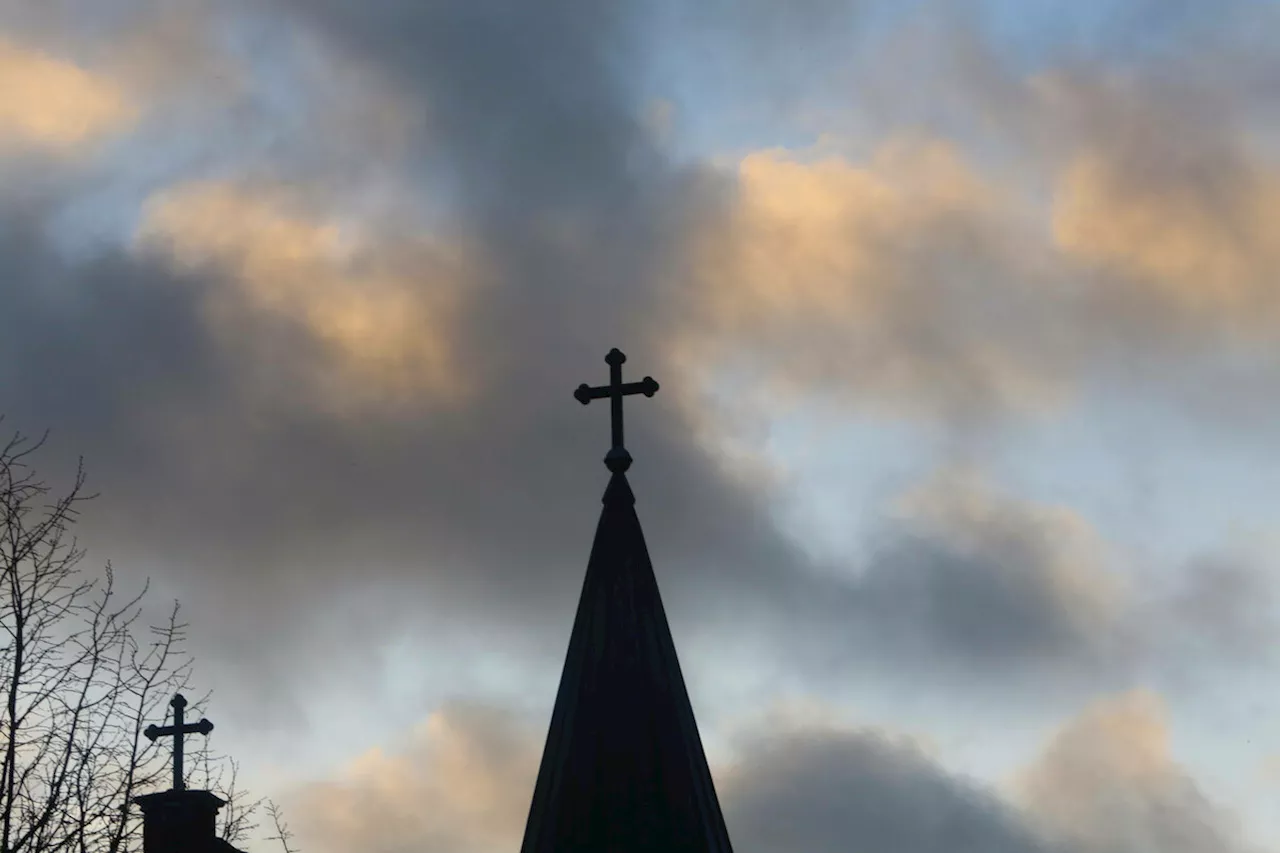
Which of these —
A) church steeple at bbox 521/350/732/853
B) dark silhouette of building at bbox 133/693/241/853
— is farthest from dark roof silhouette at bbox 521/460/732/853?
dark silhouette of building at bbox 133/693/241/853

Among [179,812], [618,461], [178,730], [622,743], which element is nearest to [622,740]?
[622,743]

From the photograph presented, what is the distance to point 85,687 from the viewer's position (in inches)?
620

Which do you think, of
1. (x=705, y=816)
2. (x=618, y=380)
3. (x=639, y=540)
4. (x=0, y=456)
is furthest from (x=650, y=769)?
(x=0, y=456)

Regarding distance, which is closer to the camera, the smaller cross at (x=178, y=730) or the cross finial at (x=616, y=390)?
the cross finial at (x=616, y=390)

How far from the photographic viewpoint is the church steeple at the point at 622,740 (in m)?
11.7

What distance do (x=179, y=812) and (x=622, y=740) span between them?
906 centimetres

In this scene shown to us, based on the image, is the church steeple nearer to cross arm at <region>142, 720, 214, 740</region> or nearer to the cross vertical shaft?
the cross vertical shaft

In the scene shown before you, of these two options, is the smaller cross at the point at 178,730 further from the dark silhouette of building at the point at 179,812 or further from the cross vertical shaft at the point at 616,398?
the cross vertical shaft at the point at 616,398

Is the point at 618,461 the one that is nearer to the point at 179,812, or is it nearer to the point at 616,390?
the point at 616,390

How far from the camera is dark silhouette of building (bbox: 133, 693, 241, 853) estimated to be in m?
17.9

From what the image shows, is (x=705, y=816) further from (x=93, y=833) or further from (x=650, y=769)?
(x=93, y=833)

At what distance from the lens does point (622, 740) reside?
473 inches

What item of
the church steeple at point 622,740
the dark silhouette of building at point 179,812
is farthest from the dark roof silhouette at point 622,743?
the dark silhouette of building at point 179,812

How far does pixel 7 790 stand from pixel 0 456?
3.30 m
